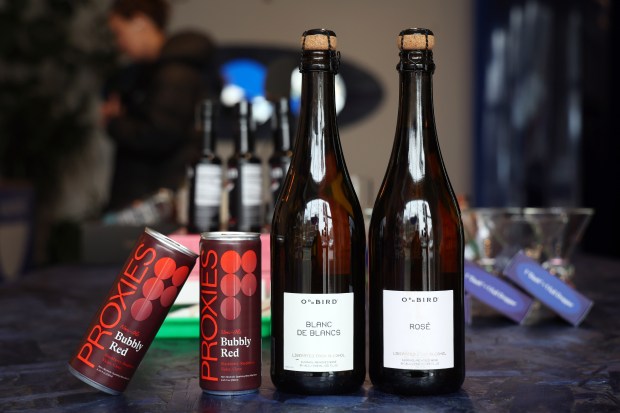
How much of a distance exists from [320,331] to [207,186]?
0.54m

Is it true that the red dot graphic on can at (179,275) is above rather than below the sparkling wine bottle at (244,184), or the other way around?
below

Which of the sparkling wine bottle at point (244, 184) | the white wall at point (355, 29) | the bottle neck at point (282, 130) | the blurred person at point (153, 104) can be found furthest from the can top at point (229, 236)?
the white wall at point (355, 29)

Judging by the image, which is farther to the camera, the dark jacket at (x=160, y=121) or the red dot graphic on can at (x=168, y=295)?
the dark jacket at (x=160, y=121)

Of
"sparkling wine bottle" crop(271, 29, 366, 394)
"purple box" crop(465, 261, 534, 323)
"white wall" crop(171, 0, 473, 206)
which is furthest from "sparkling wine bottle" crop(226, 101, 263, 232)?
"white wall" crop(171, 0, 473, 206)

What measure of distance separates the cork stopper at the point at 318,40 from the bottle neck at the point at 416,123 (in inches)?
2.9

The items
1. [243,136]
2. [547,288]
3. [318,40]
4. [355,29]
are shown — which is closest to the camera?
[318,40]

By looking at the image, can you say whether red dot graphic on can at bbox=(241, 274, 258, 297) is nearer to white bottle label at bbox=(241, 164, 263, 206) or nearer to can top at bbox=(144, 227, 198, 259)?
can top at bbox=(144, 227, 198, 259)

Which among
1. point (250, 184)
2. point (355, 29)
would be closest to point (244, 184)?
point (250, 184)

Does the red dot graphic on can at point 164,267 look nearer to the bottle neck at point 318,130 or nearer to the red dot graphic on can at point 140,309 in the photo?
the red dot graphic on can at point 140,309

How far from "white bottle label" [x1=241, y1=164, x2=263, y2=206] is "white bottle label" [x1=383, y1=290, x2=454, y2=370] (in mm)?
517

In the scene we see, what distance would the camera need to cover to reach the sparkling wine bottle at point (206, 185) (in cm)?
121

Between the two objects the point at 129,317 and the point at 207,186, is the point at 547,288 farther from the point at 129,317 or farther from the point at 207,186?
the point at 129,317

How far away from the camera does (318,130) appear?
30.3 inches

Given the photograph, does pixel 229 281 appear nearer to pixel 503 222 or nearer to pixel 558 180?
pixel 503 222
